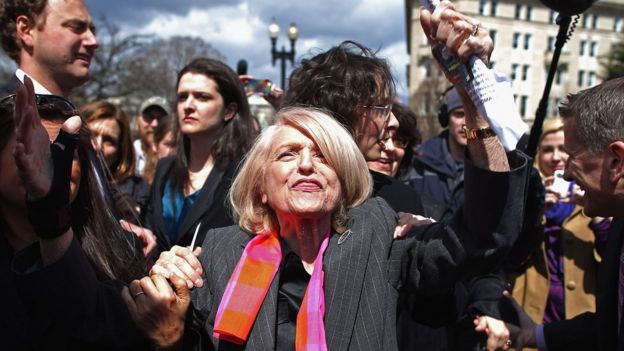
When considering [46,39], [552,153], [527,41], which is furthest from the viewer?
[527,41]

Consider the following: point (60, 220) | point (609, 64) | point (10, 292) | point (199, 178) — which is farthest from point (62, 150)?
point (609, 64)

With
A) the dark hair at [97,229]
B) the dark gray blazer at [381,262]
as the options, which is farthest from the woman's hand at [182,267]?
the dark hair at [97,229]

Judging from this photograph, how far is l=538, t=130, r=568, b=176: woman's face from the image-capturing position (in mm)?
4094

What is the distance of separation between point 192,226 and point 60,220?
1.79 meters

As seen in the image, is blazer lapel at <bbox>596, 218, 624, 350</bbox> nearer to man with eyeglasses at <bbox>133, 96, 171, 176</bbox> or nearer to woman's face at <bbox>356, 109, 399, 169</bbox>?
woman's face at <bbox>356, 109, 399, 169</bbox>

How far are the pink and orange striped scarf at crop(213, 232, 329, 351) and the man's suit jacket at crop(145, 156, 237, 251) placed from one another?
1.04 meters

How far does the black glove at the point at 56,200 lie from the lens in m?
1.49

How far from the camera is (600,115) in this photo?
192 centimetres

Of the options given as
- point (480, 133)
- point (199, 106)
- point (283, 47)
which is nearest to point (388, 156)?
point (199, 106)

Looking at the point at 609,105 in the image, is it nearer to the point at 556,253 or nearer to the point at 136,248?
the point at 136,248

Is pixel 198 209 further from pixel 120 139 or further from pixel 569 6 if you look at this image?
pixel 569 6

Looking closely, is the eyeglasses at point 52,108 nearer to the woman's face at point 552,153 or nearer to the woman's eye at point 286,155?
the woman's eye at point 286,155

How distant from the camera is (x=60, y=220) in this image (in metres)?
1.54

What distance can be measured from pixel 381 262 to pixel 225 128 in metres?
2.18
